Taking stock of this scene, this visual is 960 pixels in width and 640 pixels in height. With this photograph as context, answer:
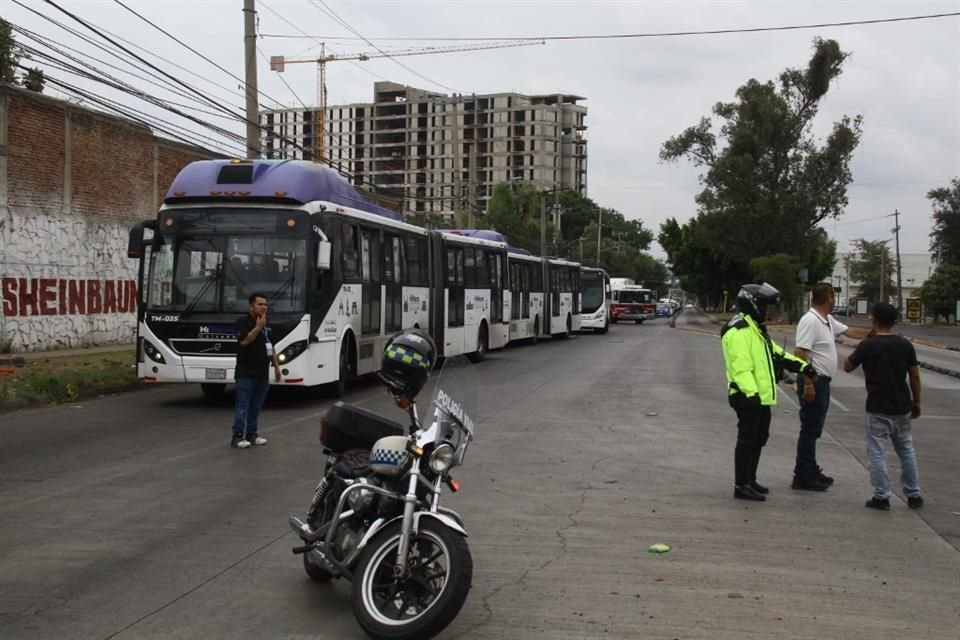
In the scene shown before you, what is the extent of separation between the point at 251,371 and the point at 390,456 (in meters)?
6.74

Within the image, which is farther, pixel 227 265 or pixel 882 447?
pixel 227 265

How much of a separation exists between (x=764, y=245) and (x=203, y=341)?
55.4 m

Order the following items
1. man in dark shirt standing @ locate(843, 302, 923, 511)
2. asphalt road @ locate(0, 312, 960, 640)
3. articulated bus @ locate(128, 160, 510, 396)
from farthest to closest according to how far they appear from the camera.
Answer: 1. articulated bus @ locate(128, 160, 510, 396)
2. man in dark shirt standing @ locate(843, 302, 923, 511)
3. asphalt road @ locate(0, 312, 960, 640)

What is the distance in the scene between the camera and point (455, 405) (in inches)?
197

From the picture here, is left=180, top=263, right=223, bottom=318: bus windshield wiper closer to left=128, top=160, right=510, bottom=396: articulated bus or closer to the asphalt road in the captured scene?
left=128, top=160, right=510, bottom=396: articulated bus

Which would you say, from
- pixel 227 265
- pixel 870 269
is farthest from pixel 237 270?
pixel 870 269

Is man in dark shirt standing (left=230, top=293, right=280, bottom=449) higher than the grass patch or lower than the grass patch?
higher

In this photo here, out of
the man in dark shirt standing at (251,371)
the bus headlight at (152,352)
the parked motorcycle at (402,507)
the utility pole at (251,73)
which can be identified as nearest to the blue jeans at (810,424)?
the parked motorcycle at (402,507)

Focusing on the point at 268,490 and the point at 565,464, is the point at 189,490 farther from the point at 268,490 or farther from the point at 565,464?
the point at 565,464

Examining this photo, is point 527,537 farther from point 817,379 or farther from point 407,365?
point 817,379

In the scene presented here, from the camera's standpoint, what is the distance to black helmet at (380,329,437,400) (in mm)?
5023

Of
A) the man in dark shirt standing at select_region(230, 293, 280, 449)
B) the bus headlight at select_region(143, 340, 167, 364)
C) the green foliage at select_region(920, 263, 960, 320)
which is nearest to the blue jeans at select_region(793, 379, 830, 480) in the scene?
the man in dark shirt standing at select_region(230, 293, 280, 449)

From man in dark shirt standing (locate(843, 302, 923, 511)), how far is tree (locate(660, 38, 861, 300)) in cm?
5722

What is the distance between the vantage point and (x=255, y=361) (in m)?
11.6
